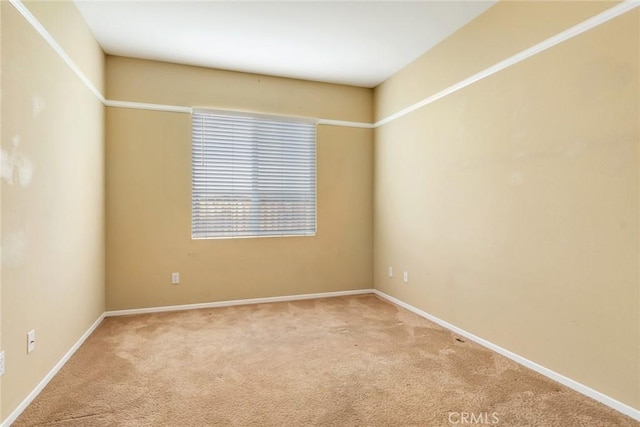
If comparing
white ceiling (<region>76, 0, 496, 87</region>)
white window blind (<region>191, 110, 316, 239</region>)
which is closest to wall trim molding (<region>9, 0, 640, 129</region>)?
white window blind (<region>191, 110, 316, 239</region>)

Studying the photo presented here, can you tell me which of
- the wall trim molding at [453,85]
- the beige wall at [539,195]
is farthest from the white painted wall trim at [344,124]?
the beige wall at [539,195]

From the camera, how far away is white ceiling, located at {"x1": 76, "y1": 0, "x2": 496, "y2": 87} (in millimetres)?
2670

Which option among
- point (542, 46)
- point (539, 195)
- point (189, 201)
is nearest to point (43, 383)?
point (189, 201)

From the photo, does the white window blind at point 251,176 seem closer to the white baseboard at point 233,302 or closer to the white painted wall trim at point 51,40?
the white baseboard at point 233,302

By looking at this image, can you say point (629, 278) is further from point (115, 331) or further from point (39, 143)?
point (115, 331)

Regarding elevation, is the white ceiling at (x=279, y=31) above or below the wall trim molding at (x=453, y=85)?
above

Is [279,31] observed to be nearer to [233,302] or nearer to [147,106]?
[147,106]

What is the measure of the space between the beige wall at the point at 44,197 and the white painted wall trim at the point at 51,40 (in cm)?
5

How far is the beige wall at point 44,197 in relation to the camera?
5.80ft

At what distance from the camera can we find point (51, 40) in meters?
2.21

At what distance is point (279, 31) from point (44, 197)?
2.28 m

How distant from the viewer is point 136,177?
3561mm

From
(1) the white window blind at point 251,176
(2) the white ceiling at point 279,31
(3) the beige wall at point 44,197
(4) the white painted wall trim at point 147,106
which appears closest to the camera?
(3) the beige wall at point 44,197

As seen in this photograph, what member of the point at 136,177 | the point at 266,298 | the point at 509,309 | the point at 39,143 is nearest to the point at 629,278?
the point at 509,309
